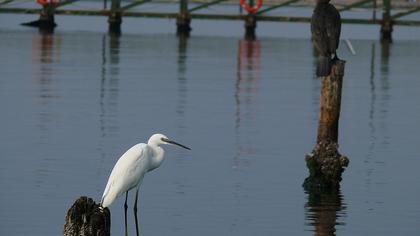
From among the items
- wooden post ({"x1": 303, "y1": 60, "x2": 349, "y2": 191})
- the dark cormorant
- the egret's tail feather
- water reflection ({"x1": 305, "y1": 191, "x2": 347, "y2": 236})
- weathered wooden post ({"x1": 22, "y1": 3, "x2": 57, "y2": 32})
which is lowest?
weathered wooden post ({"x1": 22, "y1": 3, "x2": 57, "y2": 32})

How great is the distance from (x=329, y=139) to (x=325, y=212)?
1345mm

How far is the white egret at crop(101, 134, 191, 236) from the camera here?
13.3 meters

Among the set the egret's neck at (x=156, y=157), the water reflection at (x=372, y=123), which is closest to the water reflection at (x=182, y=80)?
the water reflection at (x=372, y=123)

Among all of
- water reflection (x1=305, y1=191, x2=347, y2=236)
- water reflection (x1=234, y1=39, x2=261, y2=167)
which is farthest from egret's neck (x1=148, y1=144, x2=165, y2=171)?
water reflection (x1=234, y1=39, x2=261, y2=167)

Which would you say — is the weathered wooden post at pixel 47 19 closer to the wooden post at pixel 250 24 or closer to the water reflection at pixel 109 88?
the water reflection at pixel 109 88

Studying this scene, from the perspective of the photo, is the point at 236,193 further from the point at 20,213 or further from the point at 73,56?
the point at 73,56

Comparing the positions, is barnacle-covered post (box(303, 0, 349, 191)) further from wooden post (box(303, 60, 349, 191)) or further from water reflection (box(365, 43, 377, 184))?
water reflection (box(365, 43, 377, 184))

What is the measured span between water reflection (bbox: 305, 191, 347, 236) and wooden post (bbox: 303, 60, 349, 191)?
0.73 feet

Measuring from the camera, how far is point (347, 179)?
682 inches

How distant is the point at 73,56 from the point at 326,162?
22727 mm

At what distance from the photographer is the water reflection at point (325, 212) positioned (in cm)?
1402

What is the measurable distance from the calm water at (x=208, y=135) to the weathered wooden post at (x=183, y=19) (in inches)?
271

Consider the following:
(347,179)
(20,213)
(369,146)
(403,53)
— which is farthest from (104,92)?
(403,53)

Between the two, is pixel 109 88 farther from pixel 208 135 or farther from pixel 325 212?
pixel 325 212
